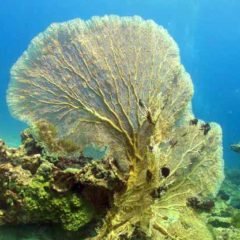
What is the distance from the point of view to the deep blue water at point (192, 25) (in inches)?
4087

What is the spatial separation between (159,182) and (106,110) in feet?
4.16

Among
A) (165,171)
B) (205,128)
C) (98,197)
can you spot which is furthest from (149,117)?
(98,197)

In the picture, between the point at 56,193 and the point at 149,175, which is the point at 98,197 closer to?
the point at 56,193

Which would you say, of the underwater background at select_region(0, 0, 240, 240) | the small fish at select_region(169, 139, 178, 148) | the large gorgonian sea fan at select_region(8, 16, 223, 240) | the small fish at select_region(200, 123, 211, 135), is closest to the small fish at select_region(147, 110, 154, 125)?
the large gorgonian sea fan at select_region(8, 16, 223, 240)

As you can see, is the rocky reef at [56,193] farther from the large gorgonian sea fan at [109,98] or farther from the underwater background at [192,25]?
the underwater background at [192,25]

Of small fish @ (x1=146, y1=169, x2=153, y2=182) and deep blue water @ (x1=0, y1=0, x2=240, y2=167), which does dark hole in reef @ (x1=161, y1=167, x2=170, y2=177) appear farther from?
deep blue water @ (x1=0, y1=0, x2=240, y2=167)

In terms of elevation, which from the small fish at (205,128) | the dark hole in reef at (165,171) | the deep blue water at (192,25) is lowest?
the dark hole in reef at (165,171)

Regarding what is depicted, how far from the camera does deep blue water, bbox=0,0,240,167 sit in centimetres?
10381

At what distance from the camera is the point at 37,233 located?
5.38m

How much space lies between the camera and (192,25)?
131m

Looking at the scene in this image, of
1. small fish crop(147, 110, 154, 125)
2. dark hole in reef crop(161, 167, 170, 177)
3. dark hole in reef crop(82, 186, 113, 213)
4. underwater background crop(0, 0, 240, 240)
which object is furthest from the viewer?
underwater background crop(0, 0, 240, 240)

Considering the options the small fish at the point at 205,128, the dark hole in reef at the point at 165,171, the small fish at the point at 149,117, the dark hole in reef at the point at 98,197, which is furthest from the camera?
the small fish at the point at 205,128

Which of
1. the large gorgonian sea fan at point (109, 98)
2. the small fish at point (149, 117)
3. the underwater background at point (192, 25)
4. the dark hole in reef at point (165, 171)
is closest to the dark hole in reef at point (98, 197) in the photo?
the large gorgonian sea fan at point (109, 98)

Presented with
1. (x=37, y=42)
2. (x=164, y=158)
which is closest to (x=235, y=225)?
(x=164, y=158)
